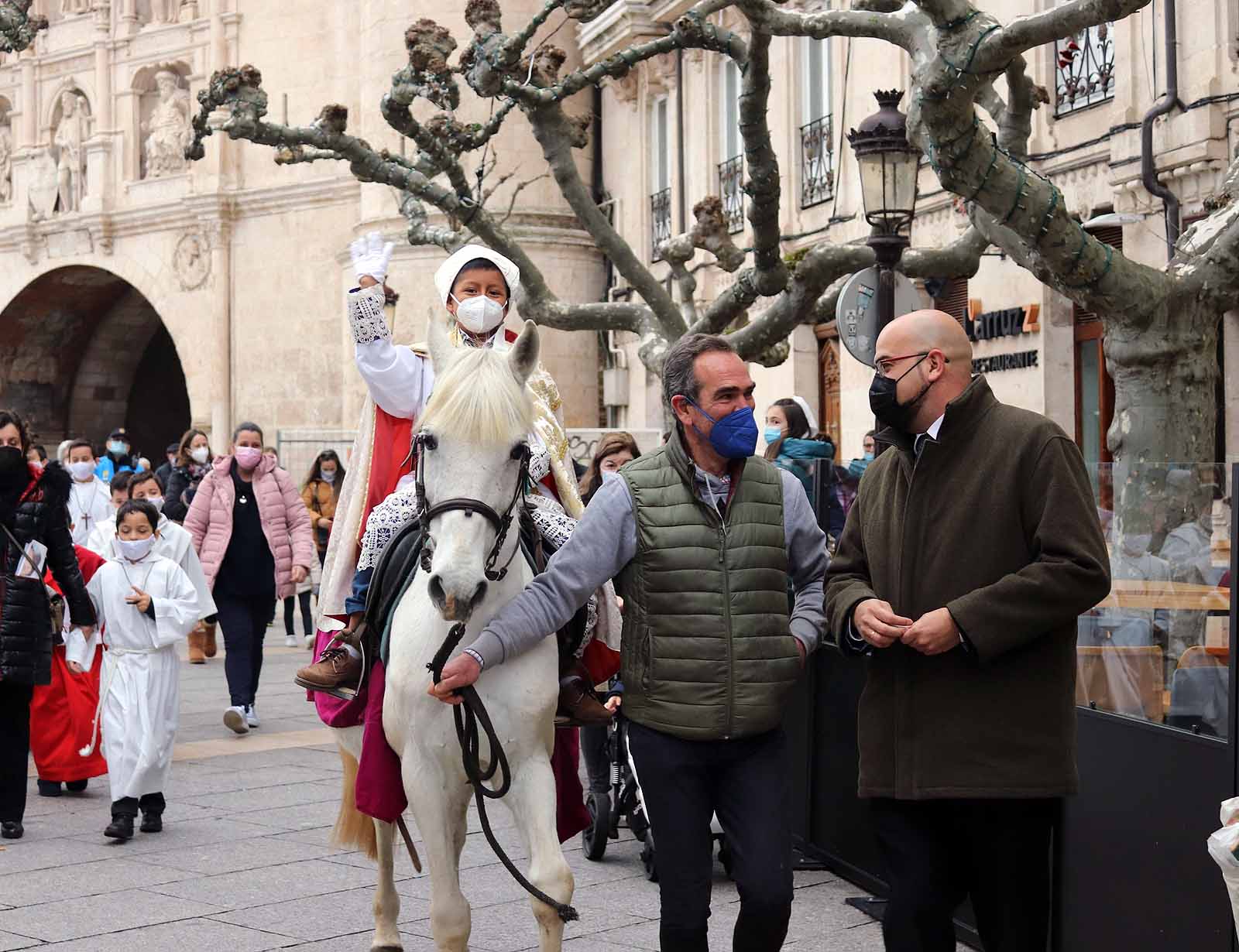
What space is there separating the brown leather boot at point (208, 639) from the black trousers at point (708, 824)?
43.6ft

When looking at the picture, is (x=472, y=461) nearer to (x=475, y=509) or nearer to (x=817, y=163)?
(x=475, y=509)

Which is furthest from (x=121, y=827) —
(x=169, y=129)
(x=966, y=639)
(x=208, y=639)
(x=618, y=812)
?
(x=169, y=129)

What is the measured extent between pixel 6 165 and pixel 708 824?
37.6 meters

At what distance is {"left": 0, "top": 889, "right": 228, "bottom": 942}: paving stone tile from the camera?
6555 mm

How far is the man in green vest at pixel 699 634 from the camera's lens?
4.62 meters

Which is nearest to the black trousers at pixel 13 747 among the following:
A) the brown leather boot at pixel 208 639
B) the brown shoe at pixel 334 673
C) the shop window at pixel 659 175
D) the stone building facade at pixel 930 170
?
the brown shoe at pixel 334 673

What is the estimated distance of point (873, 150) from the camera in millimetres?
11781

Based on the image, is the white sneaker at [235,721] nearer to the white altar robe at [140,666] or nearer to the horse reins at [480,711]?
the white altar robe at [140,666]

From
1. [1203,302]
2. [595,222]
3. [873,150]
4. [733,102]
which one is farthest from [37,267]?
[1203,302]

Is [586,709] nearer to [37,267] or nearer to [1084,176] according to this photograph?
[1084,176]

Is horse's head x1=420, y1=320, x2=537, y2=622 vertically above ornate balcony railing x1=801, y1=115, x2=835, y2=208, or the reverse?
ornate balcony railing x1=801, y1=115, x2=835, y2=208

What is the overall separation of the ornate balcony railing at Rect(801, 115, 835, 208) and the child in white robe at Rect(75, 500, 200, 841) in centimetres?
1383

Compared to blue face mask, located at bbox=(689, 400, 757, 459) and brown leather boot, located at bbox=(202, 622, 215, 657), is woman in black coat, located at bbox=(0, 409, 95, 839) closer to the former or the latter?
blue face mask, located at bbox=(689, 400, 757, 459)

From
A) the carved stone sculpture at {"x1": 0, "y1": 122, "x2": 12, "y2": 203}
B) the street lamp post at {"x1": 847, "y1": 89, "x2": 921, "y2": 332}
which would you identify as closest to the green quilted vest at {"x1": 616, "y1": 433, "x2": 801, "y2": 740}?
the street lamp post at {"x1": 847, "y1": 89, "x2": 921, "y2": 332}
